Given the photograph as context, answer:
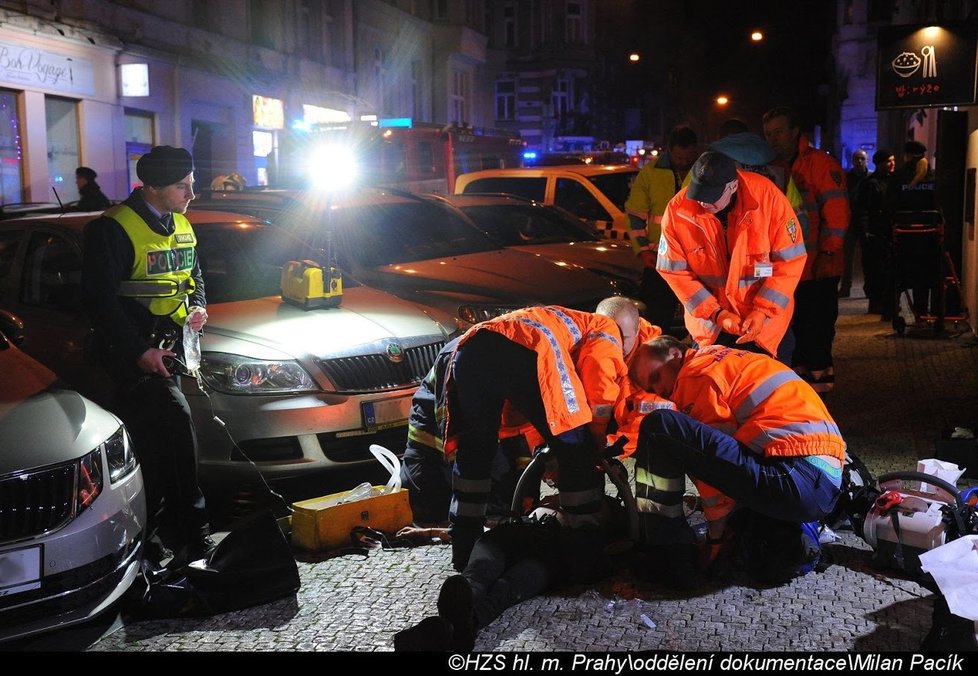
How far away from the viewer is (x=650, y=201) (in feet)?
26.1

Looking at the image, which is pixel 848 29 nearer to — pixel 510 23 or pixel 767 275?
pixel 510 23

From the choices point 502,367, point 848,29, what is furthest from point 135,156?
point 848,29

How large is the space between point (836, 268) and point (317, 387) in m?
3.35

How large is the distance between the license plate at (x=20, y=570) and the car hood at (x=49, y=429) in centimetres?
30

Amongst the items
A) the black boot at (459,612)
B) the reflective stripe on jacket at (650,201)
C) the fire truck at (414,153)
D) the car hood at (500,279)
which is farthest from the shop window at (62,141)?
the black boot at (459,612)

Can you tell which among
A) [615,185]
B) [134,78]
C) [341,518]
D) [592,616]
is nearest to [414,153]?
[615,185]

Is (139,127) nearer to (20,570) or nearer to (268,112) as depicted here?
(268,112)

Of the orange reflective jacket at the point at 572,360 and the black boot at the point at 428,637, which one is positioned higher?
the orange reflective jacket at the point at 572,360

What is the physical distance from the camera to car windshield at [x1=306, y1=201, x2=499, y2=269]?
7.83 meters

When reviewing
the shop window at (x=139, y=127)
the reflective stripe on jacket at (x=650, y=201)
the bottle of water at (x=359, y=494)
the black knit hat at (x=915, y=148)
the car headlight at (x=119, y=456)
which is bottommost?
the bottle of water at (x=359, y=494)

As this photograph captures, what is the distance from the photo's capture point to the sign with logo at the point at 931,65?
9.65m

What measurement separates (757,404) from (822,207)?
263 cm

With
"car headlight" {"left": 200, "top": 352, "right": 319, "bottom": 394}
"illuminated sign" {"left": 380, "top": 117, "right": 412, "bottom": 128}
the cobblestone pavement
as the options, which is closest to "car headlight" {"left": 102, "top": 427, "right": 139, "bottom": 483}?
the cobblestone pavement

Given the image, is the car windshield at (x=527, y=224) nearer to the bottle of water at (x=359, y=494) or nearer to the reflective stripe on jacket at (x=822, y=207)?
the reflective stripe on jacket at (x=822, y=207)
